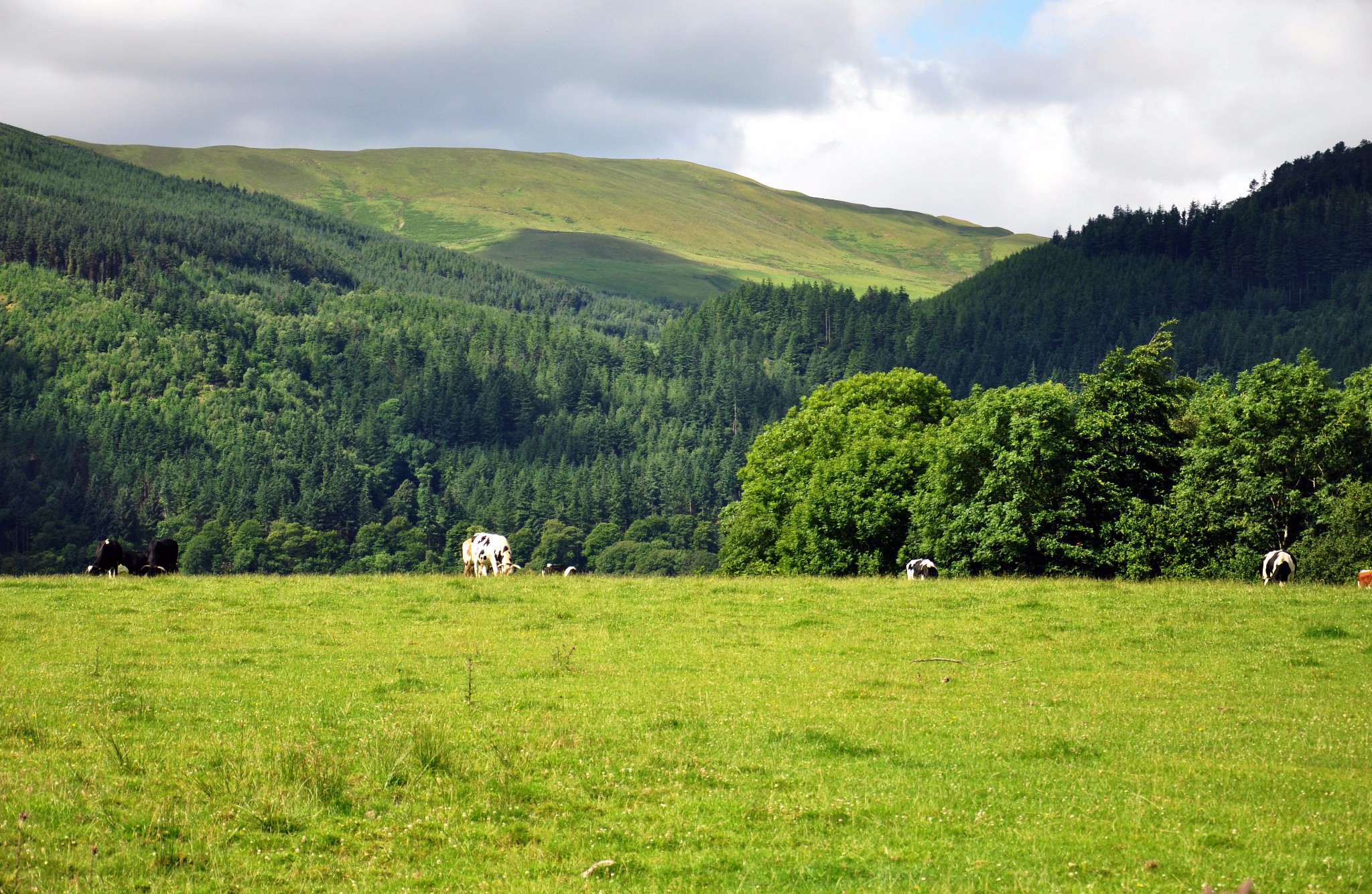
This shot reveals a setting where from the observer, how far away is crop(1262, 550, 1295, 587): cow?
1513 inches

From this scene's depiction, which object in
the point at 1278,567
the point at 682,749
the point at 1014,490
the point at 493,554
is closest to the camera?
the point at 682,749

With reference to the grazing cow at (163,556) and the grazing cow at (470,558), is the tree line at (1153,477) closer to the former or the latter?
the grazing cow at (470,558)

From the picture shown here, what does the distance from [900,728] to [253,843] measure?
9.95m

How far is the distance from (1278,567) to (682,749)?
29823 millimetres

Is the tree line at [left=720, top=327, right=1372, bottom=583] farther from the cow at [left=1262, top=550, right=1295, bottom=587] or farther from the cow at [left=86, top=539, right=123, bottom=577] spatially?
the cow at [left=86, top=539, right=123, bottom=577]

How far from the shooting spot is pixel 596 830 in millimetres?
12992

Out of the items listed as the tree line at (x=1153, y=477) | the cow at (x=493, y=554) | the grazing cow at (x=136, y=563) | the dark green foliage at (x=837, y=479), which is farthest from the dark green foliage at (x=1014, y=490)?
the grazing cow at (x=136, y=563)

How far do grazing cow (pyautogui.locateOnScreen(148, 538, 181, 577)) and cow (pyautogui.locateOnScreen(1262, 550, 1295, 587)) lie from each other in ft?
124

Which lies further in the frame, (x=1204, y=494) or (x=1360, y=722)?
(x=1204, y=494)

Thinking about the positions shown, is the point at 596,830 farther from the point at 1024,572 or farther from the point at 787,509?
the point at 787,509

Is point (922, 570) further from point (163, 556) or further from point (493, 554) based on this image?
point (163, 556)

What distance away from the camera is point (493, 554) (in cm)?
4372

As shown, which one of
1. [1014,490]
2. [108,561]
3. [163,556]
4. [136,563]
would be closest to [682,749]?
[108,561]

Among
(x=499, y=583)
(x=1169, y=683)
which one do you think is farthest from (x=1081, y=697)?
(x=499, y=583)
